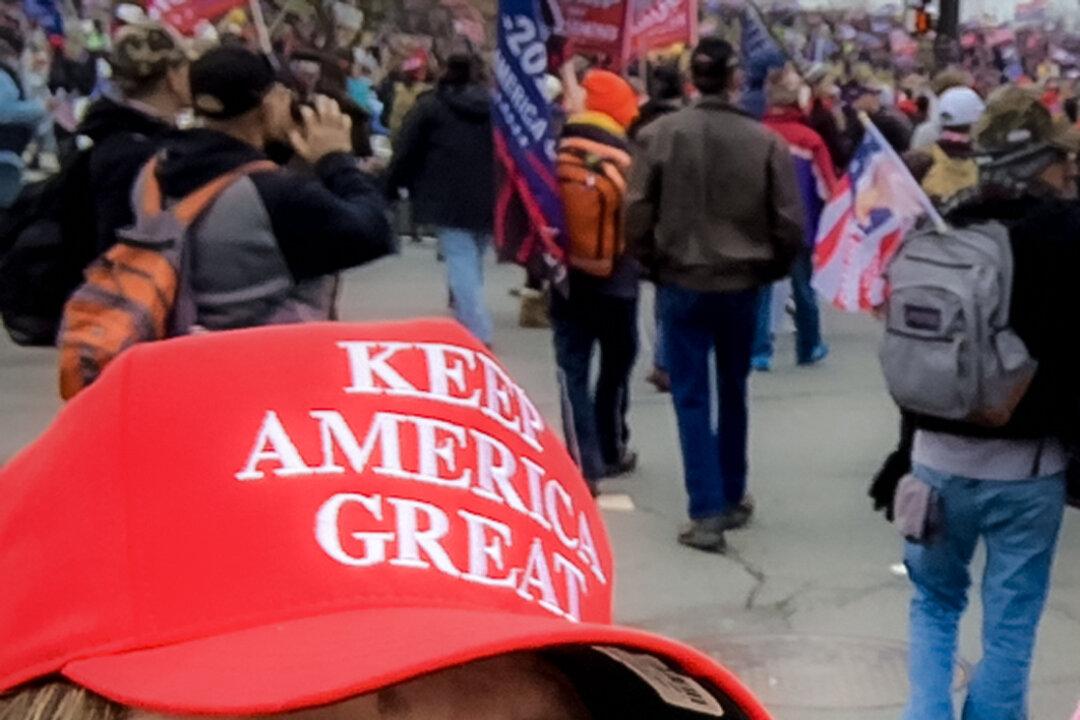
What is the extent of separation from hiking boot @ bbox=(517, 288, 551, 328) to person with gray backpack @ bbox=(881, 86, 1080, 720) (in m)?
6.86

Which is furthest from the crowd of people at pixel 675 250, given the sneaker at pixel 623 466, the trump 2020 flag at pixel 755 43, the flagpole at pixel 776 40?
the trump 2020 flag at pixel 755 43

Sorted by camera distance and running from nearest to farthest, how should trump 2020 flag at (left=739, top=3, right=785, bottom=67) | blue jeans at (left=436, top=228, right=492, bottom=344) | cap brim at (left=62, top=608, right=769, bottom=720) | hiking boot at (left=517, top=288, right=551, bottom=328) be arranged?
cap brim at (left=62, top=608, right=769, bottom=720)
blue jeans at (left=436, top=228, right=492, bottom=344)
trump 2020 flag at (left=739, top=3, right=785, bottom=67)
hiking boot at (left=517, top=288, right=551, bottom=328)

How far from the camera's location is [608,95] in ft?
22.0

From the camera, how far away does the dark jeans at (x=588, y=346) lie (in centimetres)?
661

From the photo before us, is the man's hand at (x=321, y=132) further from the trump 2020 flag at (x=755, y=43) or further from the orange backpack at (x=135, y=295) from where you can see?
the trump 2020 flag at (x=755, y=43)

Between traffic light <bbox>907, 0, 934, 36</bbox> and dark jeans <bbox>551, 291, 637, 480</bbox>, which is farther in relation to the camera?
traffic light <bbox>907, 0, 934, 36</bbox>

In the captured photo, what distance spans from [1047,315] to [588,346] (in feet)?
10.3

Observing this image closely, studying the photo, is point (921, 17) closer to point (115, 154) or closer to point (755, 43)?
point (755, 43)

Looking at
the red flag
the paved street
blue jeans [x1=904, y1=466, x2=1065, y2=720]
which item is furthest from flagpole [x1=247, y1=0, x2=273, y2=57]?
blue jeans [x1=904, y1=466, x2=1065, y2=720]

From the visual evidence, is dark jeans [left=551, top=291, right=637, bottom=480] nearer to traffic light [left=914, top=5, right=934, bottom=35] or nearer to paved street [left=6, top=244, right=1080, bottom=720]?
paved street [left=6, top=244, right=1080, bottom=720]

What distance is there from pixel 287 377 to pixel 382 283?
1203 centimetres

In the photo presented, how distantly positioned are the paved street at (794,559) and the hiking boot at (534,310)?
1321 millimetres

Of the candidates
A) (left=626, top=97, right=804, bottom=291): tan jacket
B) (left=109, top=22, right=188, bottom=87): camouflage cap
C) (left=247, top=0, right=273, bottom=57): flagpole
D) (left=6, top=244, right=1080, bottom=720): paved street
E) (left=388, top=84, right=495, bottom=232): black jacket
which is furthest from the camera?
(left=388, top=84, right=495, bottom=232): black jacket

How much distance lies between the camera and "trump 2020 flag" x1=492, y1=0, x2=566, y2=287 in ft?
20.6
